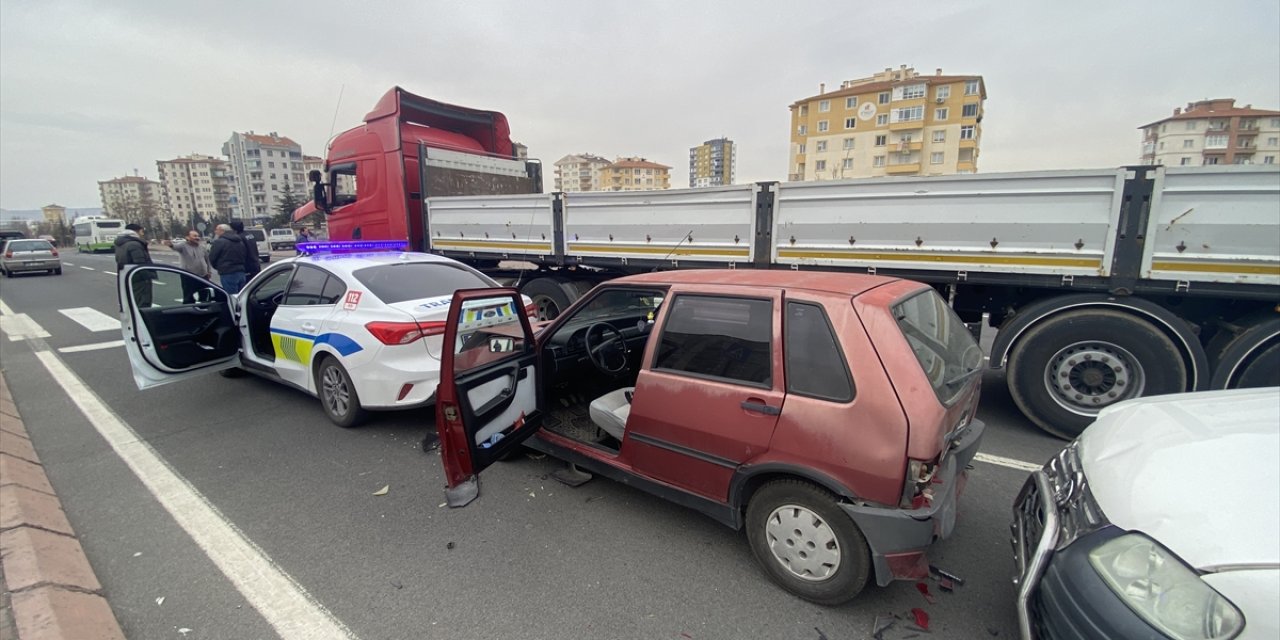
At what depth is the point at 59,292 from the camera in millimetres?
13539

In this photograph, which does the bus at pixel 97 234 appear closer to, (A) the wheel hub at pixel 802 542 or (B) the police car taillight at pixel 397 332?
(B) the police car taillight at pixel 397 332

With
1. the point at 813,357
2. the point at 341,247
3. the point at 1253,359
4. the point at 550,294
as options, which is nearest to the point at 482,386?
the point at 813,357

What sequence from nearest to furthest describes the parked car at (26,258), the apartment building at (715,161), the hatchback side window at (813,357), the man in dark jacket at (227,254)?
the hatchback side window at (813,357)
the man in dark jacket at (227,254)
the parked car at (26,258)
the apartment building at (715,161)

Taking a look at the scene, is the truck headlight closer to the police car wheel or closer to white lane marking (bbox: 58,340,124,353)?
the police car wheel

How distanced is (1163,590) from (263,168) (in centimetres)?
10526

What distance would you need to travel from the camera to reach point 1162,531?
148 cm

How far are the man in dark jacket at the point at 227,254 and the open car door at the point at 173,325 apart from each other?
4.49 metres

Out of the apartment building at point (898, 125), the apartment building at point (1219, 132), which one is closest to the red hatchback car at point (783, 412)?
the apartment building at point (898, 125)

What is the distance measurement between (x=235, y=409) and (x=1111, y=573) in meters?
6.12

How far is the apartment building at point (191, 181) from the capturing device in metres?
97.1

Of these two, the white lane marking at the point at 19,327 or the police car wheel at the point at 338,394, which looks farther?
the white lane marking at the point at 19,327

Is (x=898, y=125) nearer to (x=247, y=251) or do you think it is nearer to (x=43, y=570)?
(x=247, y=251)

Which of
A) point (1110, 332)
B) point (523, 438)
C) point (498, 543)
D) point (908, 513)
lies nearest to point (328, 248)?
point (523, 438)

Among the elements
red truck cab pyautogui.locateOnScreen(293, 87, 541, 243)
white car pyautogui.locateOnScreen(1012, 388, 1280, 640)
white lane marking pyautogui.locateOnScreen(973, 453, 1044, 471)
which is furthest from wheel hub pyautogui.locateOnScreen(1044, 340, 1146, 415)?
red truck cab pyautogui.locateOnScreen(293, 87, 541, 243)
